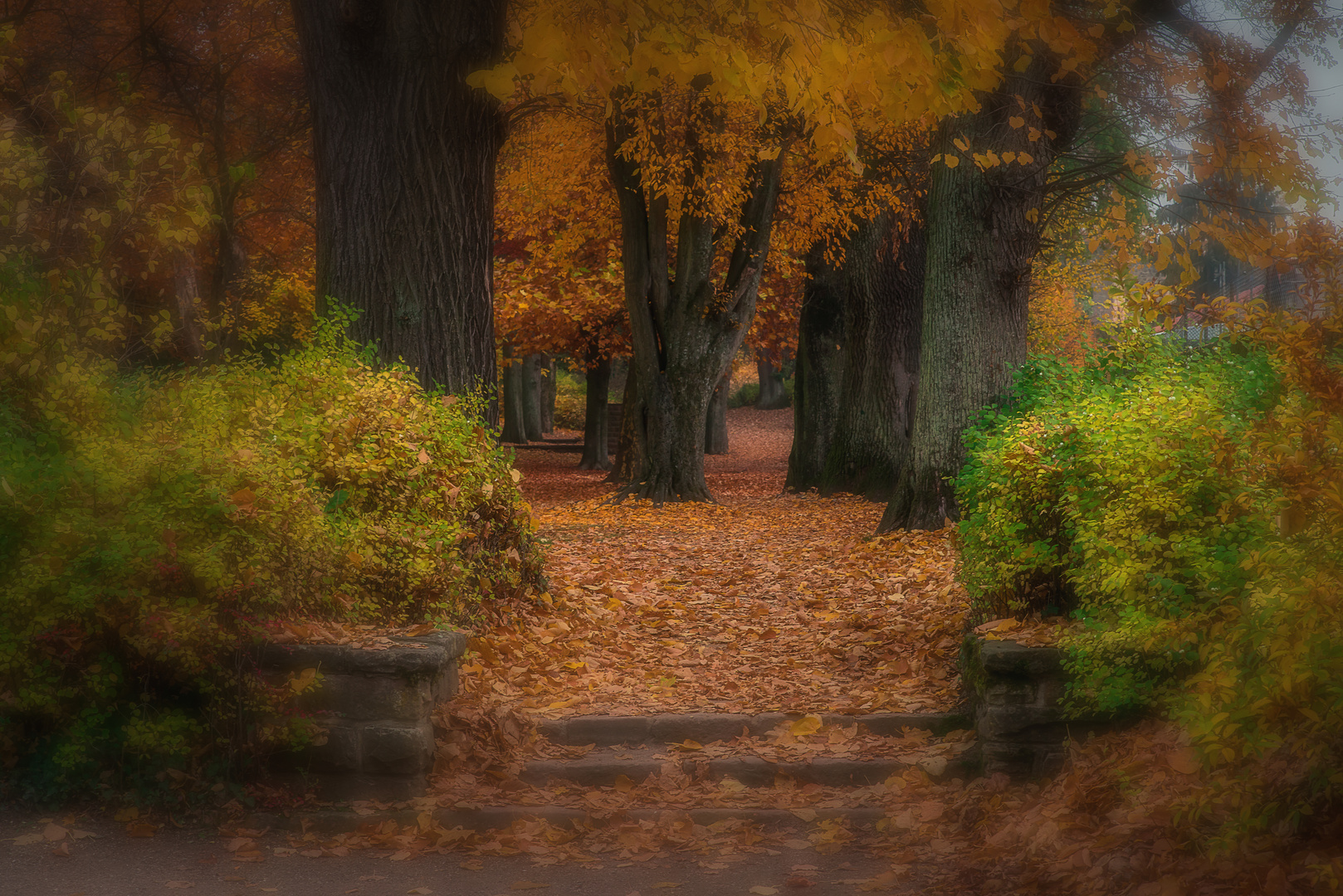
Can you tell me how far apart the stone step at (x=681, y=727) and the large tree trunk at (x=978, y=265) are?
4434 millimetres

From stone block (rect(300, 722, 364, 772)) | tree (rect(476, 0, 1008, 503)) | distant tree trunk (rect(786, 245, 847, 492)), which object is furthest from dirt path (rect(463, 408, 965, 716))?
distant tree trunk (rect(786, 245, 847, 492))

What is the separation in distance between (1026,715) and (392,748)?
277 centimetres

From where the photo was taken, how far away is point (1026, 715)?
185 inches

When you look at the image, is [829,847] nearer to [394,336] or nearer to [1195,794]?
[1195,794]

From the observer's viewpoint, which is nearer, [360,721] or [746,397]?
[360,721]

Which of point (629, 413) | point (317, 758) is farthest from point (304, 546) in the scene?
point (629, 413)

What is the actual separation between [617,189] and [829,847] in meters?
11.6

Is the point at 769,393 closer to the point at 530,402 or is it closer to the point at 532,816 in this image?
the point at 530,402

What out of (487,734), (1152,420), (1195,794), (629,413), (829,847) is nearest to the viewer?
(1195,794)

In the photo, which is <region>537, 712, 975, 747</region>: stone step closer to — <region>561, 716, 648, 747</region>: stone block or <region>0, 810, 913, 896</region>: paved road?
<region>561, 716, 648, 747</region>: stone block

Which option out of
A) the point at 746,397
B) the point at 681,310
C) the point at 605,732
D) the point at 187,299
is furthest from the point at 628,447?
the point at 746,397

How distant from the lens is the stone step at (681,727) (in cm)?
527

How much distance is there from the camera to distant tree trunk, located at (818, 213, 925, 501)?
15070 millimetres

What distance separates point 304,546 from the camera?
484 cm
